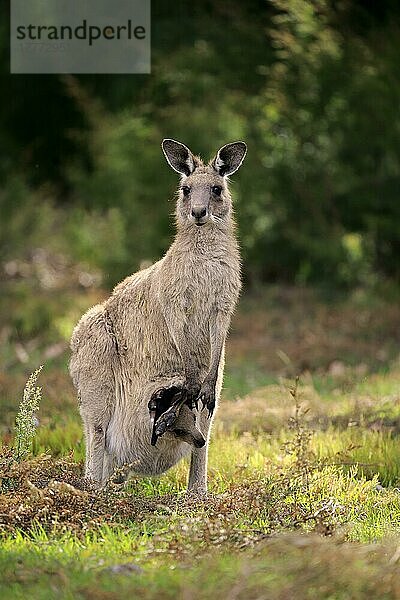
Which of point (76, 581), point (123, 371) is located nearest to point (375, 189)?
point (123, 371)

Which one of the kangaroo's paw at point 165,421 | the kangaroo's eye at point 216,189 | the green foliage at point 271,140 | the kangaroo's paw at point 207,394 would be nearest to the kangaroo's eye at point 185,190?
the kangaroo's eye at point 216,189

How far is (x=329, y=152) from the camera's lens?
13266 mm

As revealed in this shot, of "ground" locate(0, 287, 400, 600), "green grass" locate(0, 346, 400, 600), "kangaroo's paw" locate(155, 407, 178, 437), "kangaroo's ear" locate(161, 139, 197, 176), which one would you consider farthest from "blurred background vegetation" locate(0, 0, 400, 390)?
"kangaroo's paw" locate(155, 407, 178, 437)

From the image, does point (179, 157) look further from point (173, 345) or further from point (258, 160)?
point (258, 160)

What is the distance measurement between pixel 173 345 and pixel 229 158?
1132mm

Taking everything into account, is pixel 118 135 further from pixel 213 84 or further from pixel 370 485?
pixel 370 485

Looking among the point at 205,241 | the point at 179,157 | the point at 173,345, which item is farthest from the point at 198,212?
the point at 173,345

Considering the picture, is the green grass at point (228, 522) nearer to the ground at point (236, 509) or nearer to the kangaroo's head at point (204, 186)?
the ground at point (236, 509)

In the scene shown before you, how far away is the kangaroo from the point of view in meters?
5.80

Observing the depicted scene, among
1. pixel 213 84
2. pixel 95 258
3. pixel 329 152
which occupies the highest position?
pixel 213 84

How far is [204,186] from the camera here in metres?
5.98

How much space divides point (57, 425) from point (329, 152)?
6781 mm

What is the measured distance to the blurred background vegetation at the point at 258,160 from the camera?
12844 mm

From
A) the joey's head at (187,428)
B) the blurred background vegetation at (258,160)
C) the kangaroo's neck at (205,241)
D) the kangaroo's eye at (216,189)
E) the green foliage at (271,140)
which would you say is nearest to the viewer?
the joey's head at (187,428)
